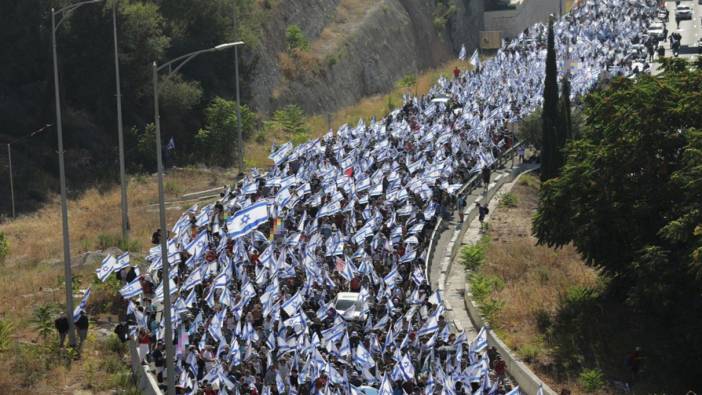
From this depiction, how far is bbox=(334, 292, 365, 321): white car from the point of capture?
1258 inches

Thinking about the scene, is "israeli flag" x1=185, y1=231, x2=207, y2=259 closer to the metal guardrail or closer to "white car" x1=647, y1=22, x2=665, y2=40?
the metal guardrail

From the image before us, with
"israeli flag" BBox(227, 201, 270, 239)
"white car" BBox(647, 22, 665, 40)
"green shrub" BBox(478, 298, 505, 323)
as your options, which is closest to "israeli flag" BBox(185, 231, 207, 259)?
"israeli flag" BBox(227, 201, 270, 239)

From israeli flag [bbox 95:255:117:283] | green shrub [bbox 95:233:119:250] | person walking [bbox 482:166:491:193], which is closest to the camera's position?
israeli flag [bbox 95:255:117:283]

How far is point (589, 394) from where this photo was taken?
1325 inches

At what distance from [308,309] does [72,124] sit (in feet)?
93.7

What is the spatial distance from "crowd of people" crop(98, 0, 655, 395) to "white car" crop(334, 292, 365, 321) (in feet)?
0.20

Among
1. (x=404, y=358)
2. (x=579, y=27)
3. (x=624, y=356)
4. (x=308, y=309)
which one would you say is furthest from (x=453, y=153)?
(x=579, y=27)

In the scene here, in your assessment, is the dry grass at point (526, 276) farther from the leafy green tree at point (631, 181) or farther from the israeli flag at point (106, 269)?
the israeli flag at point (106, 269)

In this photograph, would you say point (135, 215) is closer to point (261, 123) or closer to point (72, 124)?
point (72, 124)

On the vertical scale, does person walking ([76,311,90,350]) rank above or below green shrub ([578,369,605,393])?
above

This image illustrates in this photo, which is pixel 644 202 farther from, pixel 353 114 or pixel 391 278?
pixel 353 114

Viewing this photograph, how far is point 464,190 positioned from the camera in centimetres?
5122

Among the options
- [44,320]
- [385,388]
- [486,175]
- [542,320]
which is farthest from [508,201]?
[385,388]

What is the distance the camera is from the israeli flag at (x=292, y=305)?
3011 cm
